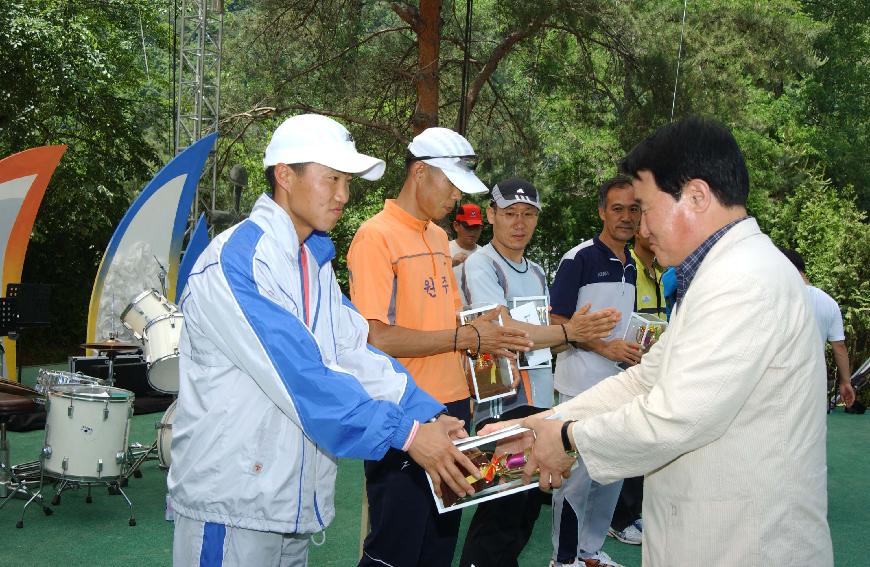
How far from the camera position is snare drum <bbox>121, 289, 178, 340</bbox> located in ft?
25.0

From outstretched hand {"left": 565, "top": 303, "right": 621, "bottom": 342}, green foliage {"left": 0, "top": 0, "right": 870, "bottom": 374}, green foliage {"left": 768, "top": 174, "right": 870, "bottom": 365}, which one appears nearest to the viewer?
outstretched hand {"left": 565, "top": 303, "right": 621, "bottom": 342}

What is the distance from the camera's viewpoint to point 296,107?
56.0ft

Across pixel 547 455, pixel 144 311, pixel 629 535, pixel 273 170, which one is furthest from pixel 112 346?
pixel 547 455

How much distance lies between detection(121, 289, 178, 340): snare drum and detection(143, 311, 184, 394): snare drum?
0.78 feet

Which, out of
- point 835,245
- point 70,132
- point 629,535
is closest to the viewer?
point 629,535

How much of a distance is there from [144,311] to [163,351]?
71 cm

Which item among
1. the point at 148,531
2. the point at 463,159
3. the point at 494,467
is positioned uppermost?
the point at 463,159

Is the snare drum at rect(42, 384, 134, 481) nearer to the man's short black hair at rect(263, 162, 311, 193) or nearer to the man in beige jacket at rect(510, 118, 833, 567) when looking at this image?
the man's short black hair at rect(263, 162, 311, 193)

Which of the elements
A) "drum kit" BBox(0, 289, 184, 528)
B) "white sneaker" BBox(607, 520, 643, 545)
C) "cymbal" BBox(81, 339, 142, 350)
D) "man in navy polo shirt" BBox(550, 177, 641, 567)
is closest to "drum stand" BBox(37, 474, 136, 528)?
"drum kit" BBox(0, 289, 184, 528)

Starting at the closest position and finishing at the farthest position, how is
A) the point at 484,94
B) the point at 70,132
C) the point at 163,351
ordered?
the point at 163,351 → the point at 484,94 → the point at 70,132

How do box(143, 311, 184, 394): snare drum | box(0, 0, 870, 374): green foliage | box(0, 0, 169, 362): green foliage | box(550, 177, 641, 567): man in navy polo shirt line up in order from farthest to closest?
1. box(0, 0, 169, 362): green foliage
2. box(0, 0, 870, 374): green foliage
3. box(143, 311, 184, 394): snare drum
4. box(550, 177, 641, 567): man in navy polo shirt

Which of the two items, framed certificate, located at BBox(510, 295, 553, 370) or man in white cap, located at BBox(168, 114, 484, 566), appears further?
framed certificate, located at BBox(510, 295, 553, 370)

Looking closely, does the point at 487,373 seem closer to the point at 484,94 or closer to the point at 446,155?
the point at 446,155

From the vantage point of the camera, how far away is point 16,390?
19.7ft
